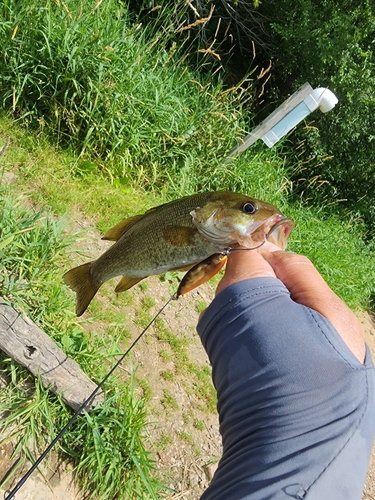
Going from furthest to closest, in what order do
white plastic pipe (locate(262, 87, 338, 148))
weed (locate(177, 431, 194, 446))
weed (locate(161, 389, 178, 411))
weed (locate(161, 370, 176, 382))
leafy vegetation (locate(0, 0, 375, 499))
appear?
1. white plastic pipe (locate(262, 87, 338, 148))
2. weed (locate(161, 370, 176, 382))
3. weed (locate(161, 389, 178, 411))
4. weed (locate(177, 431, 194, 446))
5. leafy vegetation (locate(0, 0, 375, 499))

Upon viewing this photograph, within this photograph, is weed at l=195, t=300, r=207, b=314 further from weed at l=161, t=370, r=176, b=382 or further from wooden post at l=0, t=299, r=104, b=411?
wooden post at l=0, t=299, r=104, b=411

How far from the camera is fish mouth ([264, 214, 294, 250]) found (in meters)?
1.95

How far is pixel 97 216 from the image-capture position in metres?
4.50

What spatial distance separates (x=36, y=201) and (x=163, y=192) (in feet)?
5.57

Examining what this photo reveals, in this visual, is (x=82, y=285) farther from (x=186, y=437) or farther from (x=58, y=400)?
(x=186, y=437)

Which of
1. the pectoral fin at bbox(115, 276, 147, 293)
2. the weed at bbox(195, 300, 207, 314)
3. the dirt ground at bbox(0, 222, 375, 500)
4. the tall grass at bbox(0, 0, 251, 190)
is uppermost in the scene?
the pectoral fin at bbox(115, 276, 147, 293)

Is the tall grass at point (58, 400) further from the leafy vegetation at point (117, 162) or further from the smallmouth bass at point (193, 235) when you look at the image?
the smallmouth bass at point (193, 235)

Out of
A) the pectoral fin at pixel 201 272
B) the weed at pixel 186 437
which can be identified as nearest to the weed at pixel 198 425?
the weed at pixel 186 437

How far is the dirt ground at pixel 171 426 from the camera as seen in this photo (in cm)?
281

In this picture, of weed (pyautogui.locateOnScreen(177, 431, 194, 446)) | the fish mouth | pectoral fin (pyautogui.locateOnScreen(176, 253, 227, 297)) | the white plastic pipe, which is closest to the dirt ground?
weed (pyautogui.locateOnScreen(177, 431, 194, 446))

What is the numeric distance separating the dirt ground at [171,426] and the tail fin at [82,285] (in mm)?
1145

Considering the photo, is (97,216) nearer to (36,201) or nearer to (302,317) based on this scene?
(36,201)

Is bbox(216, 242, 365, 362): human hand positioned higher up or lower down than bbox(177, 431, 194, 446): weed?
higher up

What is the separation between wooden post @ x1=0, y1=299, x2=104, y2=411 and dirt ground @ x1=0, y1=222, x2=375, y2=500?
0.46m
